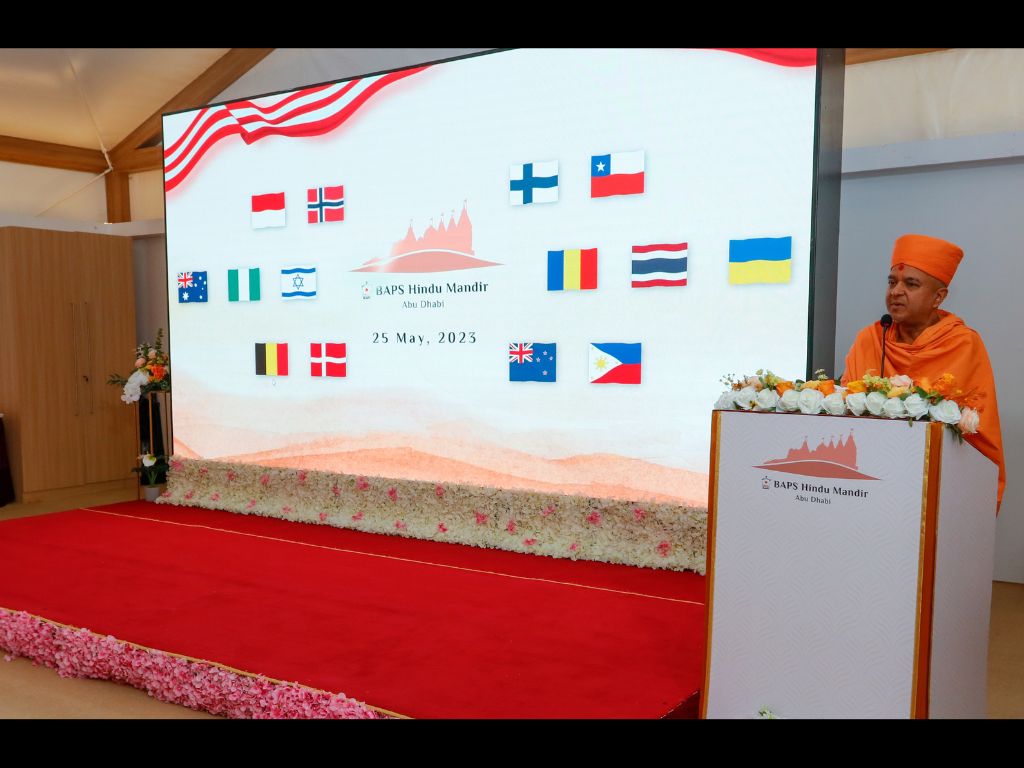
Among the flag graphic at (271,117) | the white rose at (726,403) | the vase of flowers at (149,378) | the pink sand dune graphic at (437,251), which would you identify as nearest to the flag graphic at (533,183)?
the pink sand dune graphic at (437,251)

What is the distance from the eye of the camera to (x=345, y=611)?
3.10m

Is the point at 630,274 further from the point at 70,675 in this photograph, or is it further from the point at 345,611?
the point at 70,675

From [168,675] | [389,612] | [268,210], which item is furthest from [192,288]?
[168,675]

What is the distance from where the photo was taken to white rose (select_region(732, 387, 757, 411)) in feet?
6.82

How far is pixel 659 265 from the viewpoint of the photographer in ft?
12.0

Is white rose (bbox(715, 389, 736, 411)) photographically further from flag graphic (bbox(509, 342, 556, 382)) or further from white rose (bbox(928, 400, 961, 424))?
flag graphic (bbox(509, 342, 556, 382))

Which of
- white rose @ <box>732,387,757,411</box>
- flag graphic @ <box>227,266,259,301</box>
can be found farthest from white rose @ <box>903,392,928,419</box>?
flag graphic @ <box>227,266,259,301</box>

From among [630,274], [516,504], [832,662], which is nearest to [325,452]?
[516,504]

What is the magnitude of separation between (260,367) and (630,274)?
230 centimetres

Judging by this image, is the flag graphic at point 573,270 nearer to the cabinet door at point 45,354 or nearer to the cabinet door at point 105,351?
the cabinet door at point 105,351

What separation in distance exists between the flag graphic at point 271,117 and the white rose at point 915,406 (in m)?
3.15

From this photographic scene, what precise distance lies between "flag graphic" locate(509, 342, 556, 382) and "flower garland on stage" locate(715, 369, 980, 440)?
5.87 ft

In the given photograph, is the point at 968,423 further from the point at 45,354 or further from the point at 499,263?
the point at 45,354

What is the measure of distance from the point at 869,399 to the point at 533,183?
7.64ft
